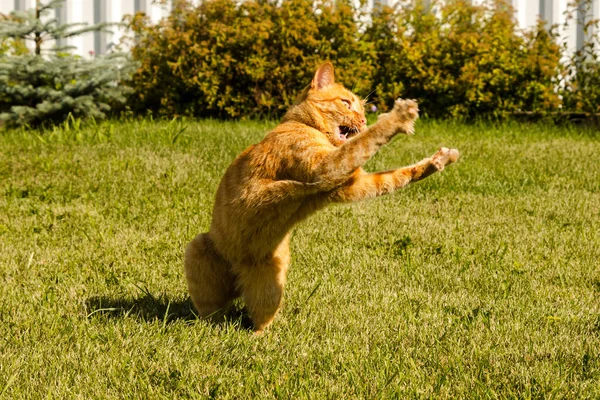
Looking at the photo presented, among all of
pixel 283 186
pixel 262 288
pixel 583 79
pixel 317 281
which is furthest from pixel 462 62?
pixel 283 186

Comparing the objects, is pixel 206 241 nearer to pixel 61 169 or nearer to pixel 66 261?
pixel 66 261

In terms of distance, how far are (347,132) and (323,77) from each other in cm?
31

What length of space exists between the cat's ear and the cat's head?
4 centimetres

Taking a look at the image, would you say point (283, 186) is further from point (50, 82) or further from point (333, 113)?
point (50, 82)

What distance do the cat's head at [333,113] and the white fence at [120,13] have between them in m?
7.27

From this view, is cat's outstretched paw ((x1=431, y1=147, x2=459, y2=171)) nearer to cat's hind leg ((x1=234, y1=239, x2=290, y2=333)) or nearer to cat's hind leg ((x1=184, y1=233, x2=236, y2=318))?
cat's hind leg ((x1=234, y1=239, x2=290, y2=333))

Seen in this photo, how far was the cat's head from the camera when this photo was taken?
11.5 feet

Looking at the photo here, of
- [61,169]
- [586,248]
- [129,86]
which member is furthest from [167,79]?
[586,248]

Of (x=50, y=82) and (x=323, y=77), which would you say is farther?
(x=50, y=82)

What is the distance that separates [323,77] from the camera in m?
3.66

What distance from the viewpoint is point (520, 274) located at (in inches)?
175

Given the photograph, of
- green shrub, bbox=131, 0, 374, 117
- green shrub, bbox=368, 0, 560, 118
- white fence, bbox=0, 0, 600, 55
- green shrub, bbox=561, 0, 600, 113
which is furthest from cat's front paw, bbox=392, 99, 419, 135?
white fence, bbox=0, 0, 600, 55

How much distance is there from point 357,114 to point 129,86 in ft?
21.7

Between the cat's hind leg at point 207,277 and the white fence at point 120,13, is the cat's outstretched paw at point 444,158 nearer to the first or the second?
the cat's hind leg at point 207,277
